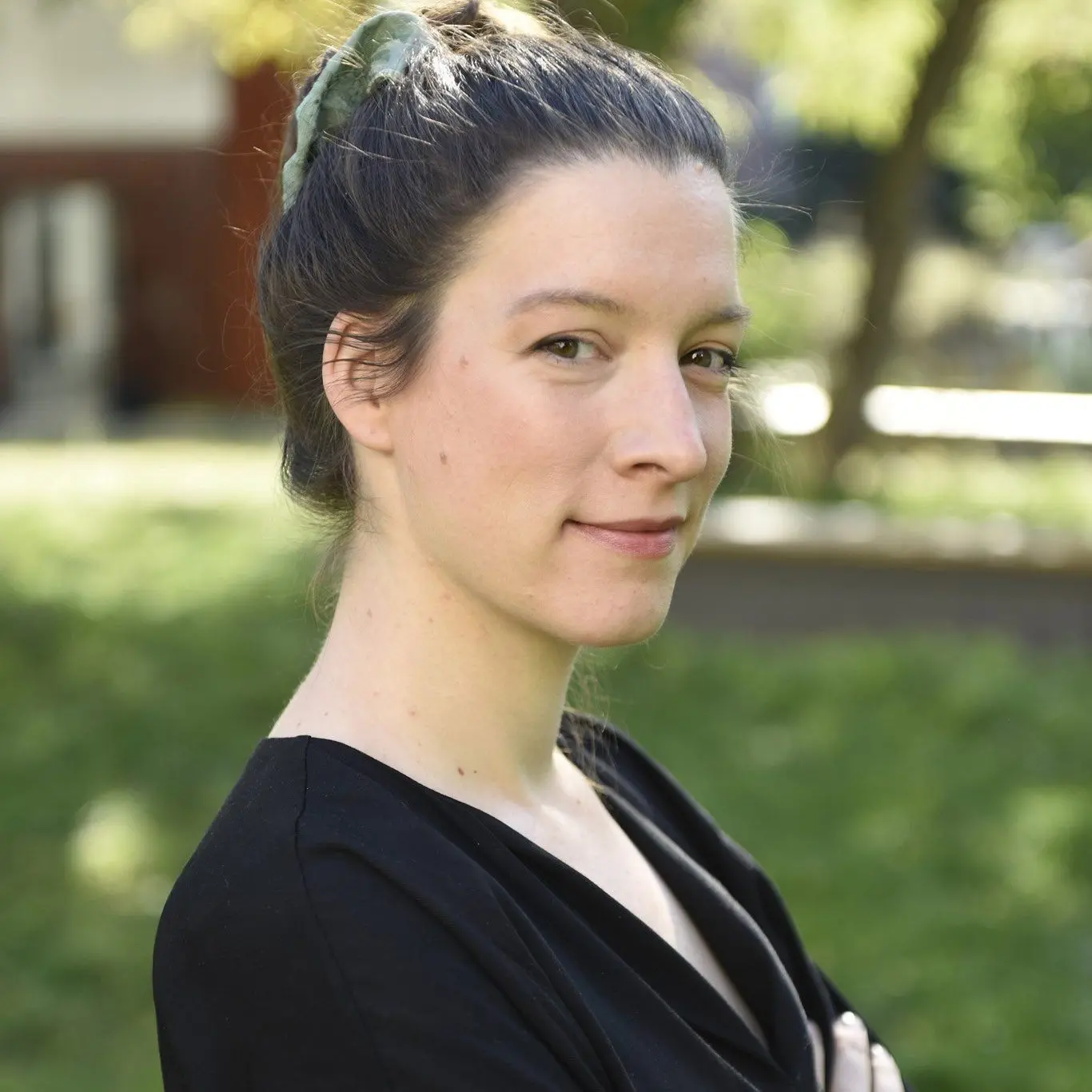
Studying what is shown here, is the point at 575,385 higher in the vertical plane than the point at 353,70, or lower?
lower

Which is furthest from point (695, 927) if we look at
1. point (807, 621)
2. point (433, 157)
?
point (807, 621)

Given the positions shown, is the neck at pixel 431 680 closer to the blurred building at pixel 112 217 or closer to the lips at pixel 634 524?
the lips at pixel 634 524

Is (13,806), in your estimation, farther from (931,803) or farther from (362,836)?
(362,836)

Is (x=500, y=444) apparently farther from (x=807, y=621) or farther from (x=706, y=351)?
(x=807, y=621)

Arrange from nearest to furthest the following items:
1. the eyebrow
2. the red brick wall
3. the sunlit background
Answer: the eyebrow
the sunlit background
the red brick wall

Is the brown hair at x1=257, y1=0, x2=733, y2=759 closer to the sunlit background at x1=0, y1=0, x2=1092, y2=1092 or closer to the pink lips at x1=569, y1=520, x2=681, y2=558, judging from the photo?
the pink lips at x1=569, y1=520, x2=681, y2=558

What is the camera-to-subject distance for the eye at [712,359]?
1665 mm

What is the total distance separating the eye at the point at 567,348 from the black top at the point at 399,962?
0.42m

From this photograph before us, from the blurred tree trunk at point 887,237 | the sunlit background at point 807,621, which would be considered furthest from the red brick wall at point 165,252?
the blurred tree trunk at point 887,237

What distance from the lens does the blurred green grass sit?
14.4ft

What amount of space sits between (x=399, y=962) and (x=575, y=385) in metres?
Result: 0.55

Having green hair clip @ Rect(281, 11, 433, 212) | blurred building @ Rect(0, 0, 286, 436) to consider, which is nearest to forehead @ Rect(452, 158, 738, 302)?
green hair clip @ Rect(281, 11, 433, 212)

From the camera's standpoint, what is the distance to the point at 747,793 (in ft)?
19.3

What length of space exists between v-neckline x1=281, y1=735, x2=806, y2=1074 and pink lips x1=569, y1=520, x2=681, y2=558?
0.29 metres
